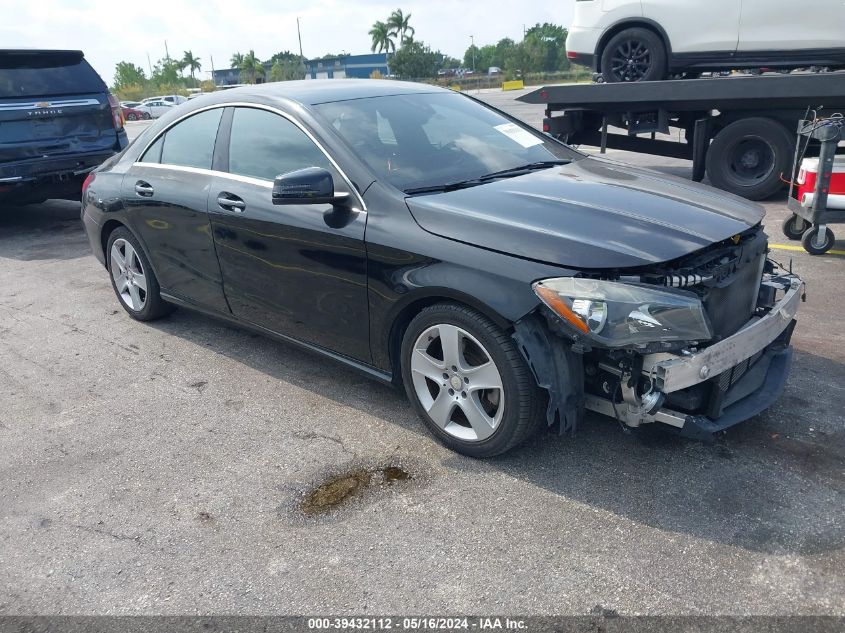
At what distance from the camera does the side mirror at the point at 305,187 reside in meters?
3.35

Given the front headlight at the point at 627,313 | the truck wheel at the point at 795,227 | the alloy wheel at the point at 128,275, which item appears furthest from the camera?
the truck wheel at the point at 795,227

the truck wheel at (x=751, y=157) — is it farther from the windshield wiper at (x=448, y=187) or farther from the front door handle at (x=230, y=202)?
the front door handle at (x=230, y=202)

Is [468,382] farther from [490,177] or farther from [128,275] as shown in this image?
[128,275]

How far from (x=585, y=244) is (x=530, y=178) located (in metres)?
0.92

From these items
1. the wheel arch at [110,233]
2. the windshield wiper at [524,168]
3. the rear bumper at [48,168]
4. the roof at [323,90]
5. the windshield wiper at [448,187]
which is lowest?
the wheel arch at [110,233]

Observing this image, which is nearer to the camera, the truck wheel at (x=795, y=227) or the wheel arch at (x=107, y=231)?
the wheel arch at (x=107, y=231)

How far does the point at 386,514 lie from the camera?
2.94m

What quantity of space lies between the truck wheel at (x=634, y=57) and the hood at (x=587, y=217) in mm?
5977

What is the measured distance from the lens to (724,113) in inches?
334

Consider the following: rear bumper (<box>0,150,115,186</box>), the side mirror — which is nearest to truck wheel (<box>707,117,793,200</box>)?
the side mirror

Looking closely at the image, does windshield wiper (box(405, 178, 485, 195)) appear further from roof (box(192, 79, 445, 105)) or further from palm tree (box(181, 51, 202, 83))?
palm tree (box(181, 51, 202, 83))

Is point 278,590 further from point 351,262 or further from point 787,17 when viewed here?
point 787,17

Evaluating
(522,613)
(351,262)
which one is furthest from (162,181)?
(522,613)

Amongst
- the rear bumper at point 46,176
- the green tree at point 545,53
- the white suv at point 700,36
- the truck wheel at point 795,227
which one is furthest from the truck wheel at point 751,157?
the green tree at point 545,53
